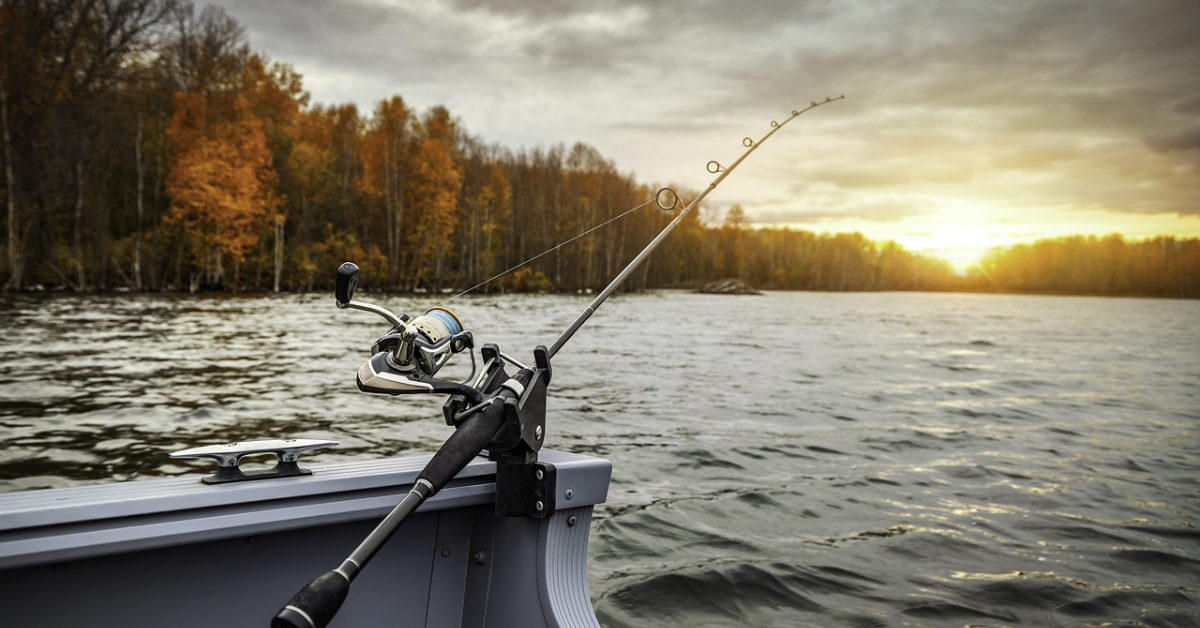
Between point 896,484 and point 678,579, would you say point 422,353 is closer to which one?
point 678,579

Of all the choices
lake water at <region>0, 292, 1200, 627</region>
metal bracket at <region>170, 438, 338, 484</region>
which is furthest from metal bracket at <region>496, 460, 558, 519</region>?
lake water at <region>0, 292, 1200, 627</region>

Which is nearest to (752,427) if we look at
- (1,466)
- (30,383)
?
(1,466)

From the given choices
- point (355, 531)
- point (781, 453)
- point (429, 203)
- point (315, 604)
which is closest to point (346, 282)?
point (355, 531)

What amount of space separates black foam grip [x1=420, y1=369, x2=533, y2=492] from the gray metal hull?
0.86 feet

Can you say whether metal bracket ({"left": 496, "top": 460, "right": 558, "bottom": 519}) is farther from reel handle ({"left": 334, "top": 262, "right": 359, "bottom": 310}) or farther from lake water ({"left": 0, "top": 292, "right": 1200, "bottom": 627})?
lake water ({"left": 0, "top": 292, "right": 1200, "bottom": 627})

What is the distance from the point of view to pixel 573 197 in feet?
200

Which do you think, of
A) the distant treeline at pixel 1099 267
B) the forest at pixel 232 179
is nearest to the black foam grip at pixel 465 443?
the forest at pixel 232 179

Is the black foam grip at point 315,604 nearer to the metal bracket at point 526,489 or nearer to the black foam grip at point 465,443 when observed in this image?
the black foam grip at point 465,443

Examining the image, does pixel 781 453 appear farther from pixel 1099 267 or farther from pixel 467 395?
pixel 1099 267

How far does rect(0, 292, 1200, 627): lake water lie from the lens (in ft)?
16.0

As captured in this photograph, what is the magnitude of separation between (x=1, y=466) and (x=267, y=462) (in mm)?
1955

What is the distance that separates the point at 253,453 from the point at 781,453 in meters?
6.99

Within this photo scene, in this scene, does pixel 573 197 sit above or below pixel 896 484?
above

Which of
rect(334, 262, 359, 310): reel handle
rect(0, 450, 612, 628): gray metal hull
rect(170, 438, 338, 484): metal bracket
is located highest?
rect(334, 262, 359, 310): reel handle
